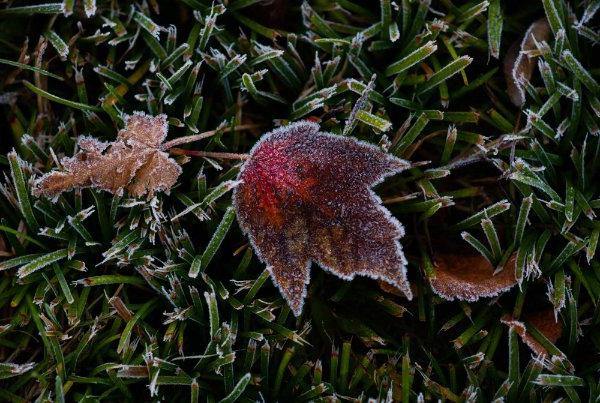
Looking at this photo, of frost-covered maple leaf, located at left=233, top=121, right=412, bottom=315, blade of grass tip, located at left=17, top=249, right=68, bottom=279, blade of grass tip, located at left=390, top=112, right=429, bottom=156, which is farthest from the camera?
blade of grass tip, located at left=390, top=112, right=429, bottom=156

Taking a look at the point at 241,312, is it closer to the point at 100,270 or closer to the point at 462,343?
the point at 100,270

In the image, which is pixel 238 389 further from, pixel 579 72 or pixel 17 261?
pixel 579 72

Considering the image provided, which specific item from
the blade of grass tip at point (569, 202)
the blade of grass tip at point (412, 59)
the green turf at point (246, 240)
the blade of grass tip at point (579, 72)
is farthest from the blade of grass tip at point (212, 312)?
the blade of grass tip at point (579, 72)

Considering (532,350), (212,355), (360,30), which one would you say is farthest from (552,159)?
(212,355)

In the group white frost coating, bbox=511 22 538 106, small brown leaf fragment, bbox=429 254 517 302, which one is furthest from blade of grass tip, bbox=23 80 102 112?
white frost coating, bbox=511 22 538 106

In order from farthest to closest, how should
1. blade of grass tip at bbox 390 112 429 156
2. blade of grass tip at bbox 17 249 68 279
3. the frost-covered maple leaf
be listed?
blade of grass tip at bbox 390 112 429 156
blade of grass tip at bbox 17 249 68 279
the frost-covered maple leaf

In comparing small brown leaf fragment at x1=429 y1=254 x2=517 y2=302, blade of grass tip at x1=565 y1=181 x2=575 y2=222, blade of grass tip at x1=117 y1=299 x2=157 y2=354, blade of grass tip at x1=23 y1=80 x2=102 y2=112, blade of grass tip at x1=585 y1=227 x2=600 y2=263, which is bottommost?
blade of grass tip at x1=117 y1=299 x2=157 y2=354

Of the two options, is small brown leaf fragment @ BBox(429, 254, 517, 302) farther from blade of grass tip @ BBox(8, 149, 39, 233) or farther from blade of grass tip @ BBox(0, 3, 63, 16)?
blade of grass tip @ BBox(0, 3, 63, 16)
